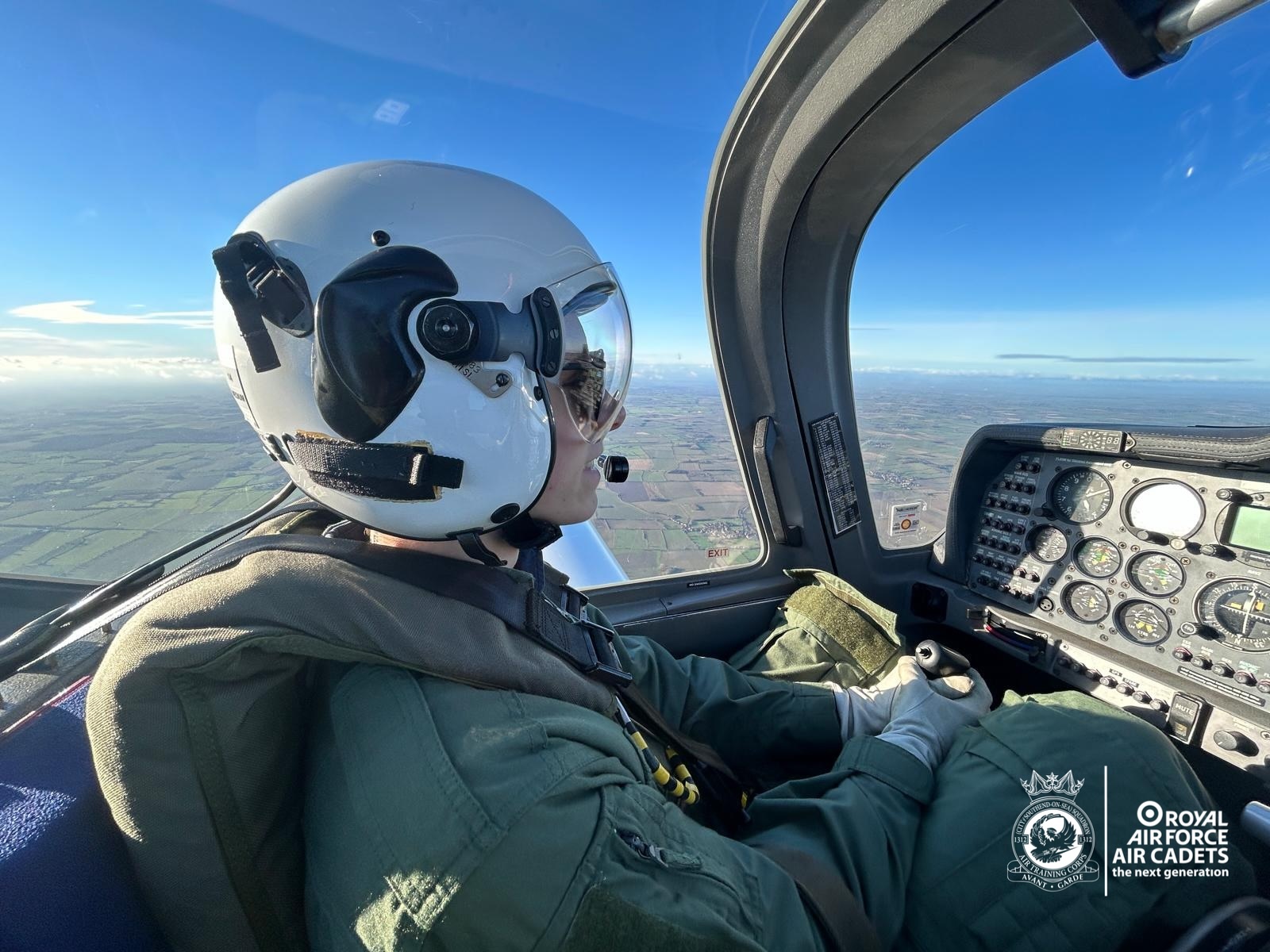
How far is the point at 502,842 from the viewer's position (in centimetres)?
61

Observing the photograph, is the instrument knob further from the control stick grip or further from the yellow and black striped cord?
the yellow and black striped cord

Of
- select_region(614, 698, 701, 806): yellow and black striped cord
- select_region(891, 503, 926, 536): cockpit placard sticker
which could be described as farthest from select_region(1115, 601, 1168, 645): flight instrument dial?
select_region(614, 698, 701, 806): yellow and black striped cord

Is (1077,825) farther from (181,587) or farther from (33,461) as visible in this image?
(33,461)

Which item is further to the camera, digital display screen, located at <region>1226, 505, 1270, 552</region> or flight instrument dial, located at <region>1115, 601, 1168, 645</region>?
flight instrument dial, located at <region>1115, 601, 1168, 645</region>

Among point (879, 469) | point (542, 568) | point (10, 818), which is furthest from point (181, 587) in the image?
point (879, 469)

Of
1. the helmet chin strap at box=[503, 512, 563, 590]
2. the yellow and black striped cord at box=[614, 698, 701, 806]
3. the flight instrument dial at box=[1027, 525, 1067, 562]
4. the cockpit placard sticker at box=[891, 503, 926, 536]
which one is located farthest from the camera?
the cockpit placard sticker at box=[891, 503, 926, 536]

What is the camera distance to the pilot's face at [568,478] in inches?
42.5

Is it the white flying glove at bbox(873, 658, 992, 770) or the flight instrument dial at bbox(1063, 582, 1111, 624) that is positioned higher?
the flight instrument dial at bbox(1063, 582, 1111, 624)

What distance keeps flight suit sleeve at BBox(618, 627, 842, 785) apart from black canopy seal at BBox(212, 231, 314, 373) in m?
1.08

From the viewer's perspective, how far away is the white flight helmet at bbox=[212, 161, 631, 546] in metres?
0.86

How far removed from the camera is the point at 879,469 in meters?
2.46

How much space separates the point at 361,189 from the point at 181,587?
25.2 inches

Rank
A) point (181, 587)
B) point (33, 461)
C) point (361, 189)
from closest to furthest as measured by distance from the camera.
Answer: point (181, 587)
point (361, 189)
point (33, 461)

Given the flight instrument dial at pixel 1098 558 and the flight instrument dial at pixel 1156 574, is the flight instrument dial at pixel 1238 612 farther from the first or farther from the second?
the flight instrument dial at pixel 1098 558
